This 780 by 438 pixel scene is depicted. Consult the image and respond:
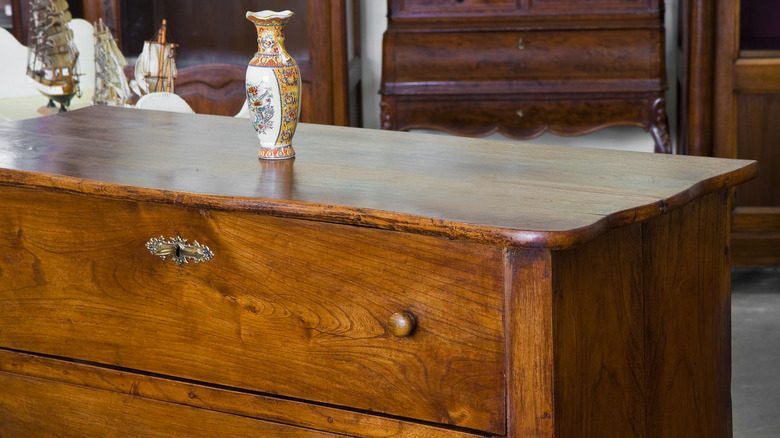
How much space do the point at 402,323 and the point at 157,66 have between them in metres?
1.67

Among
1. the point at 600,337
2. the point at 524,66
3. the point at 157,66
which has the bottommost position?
the point at 600,337

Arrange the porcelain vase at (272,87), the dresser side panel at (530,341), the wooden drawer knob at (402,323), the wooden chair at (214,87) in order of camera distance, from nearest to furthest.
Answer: the dresser side panel at (530,341) < the wooden drawer knob at (402,323) < the porcelain vase at (272,87) < the wooden chair at (214,87)

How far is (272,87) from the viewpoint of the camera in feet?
5.76

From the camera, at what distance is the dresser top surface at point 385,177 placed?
51.3 inches

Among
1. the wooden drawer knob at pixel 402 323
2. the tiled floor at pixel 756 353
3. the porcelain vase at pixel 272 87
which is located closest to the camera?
the wooden drawer knob at pixel 402 323

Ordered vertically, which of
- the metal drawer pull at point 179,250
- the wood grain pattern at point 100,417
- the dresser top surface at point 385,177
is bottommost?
the wood grain pattern at point 100,417

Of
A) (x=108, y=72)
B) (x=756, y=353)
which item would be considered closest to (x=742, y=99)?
(x=756, y=353)

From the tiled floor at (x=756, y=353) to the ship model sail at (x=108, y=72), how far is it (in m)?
1.87

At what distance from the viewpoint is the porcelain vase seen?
1751mm

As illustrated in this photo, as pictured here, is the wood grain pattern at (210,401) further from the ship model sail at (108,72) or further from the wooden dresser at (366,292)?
→ the ship model sail at (108,72)

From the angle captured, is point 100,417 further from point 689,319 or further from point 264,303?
point 689,319

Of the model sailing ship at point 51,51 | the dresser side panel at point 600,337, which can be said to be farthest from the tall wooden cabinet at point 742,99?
the dresser side panel at point 600,337

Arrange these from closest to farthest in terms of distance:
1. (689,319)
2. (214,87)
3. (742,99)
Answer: (689,319)
(742,99)
(214,87)

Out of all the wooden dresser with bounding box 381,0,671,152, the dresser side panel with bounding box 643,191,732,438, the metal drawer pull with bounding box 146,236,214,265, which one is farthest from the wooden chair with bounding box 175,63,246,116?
the dresser side panel with bounding box 643,191,732,438
